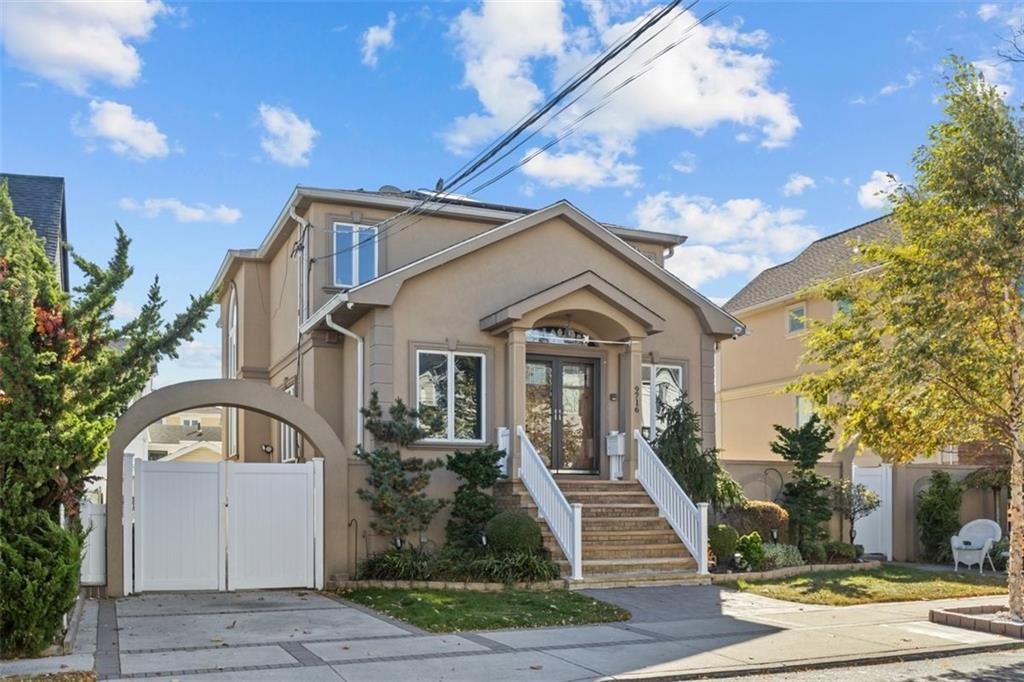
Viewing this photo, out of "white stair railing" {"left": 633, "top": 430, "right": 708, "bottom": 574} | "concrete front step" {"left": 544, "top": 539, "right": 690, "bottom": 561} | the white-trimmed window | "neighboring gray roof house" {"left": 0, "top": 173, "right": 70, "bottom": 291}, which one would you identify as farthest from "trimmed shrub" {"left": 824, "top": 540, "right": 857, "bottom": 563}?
"neighboring gray roof house" {"left": 0, "top": 173, "right": 70, "bottom": 291}

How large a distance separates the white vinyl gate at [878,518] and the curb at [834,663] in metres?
8.35

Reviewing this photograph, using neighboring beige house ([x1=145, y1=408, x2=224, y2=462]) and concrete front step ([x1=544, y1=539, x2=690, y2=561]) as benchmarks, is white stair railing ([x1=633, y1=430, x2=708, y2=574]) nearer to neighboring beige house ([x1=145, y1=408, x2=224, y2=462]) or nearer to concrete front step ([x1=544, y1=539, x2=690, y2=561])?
concrete front step ([x1=544, y1=539, x2=690, y2=561])

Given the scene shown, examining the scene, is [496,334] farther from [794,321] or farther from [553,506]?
[794,321]

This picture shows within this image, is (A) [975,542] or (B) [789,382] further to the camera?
(B) [789,382]

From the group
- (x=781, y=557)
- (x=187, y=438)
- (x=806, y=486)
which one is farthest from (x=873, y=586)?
(x=187, y=438)

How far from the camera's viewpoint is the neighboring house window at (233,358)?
2425 cm

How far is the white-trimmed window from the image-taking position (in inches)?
796

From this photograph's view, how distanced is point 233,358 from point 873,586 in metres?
16.5

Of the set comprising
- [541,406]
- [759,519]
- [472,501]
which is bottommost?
[759,519]

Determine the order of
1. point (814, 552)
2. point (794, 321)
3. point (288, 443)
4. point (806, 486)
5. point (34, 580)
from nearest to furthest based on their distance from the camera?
1. point (34, 580)
2. point (814, 552)
3. point (806, 486)
4. point (288, 443)
5. point (794, 321)

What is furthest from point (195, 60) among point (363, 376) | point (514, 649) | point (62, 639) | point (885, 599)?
point (885, 599)

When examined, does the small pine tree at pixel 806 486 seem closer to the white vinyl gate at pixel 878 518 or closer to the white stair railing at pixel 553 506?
the white vinyl gate at pixel 878 518

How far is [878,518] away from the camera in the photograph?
19.4 metres

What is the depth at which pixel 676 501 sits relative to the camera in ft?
53.5
